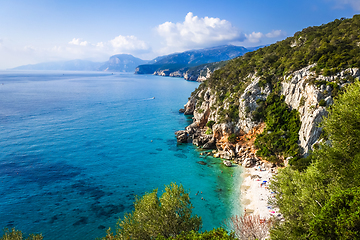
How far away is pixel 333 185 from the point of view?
58.6ft

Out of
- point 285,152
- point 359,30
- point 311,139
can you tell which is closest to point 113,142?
point 285,152

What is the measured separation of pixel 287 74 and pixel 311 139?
62.4 ft

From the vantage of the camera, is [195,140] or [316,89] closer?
[316,89]

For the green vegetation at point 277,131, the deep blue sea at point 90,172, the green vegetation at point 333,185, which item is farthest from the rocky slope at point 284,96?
the green vegetation at point 333,185

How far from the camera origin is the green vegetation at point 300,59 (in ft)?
142

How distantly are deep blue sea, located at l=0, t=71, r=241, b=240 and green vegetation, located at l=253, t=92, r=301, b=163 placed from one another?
29.7 feet

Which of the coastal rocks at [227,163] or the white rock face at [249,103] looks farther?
the white rock face at [249,103]

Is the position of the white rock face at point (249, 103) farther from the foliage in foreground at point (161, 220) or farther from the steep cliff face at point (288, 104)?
the foliage in foreground at point (161, 220)

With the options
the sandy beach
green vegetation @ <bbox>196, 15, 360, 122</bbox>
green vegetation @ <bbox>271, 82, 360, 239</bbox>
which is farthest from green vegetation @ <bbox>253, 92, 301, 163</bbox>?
green vegetation @ <bbox>271, 82, 360, 239</bbox>

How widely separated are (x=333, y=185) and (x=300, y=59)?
43.2 m

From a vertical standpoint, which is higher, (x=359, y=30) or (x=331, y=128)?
(x=359, y=30)

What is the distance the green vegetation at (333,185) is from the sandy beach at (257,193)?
41.1 ft

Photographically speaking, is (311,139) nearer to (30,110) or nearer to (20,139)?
(20,139)

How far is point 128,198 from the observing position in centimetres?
A: 3775
